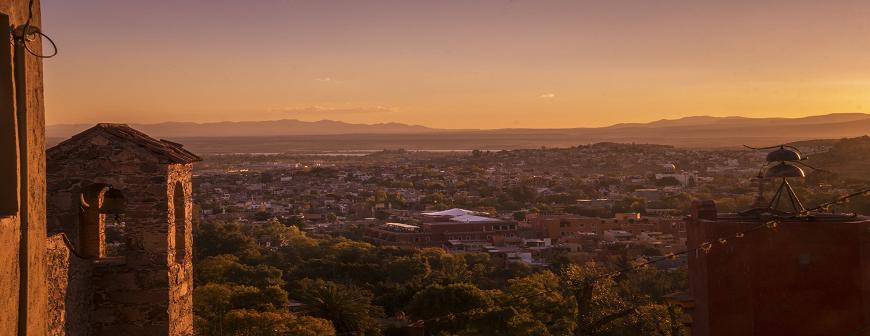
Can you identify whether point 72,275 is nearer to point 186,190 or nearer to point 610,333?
point 186,190

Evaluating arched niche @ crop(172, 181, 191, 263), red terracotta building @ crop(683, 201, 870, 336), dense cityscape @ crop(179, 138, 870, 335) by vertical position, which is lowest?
dense cityscape @ crop(179, 138, 870, 335)

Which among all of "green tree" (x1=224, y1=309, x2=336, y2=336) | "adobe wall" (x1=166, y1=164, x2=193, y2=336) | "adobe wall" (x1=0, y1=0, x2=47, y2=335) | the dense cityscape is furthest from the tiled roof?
"green tree" (x1=224, y1=309, x2=336, y2=336)

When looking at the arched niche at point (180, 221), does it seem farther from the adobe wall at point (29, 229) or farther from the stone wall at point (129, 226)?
the adobe wall at point (29, 229)

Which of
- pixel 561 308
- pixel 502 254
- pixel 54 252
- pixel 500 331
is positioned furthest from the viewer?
pixel 502 254

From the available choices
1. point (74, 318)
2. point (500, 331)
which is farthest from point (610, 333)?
point (74, 318)

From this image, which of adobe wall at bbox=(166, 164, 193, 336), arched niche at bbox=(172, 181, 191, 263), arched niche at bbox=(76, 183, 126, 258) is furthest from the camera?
arched niche at bbox=(172, 181, 191, 263)

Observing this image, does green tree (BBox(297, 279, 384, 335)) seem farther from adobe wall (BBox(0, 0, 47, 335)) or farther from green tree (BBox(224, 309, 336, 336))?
adobe wall (BBox(0, 0, 47, 335))

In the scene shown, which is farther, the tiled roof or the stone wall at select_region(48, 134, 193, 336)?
the tiled roof
